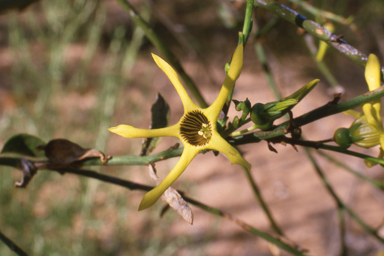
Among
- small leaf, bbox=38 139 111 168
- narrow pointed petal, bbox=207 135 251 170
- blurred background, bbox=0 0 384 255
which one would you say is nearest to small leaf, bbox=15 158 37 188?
small leaf, bbox=38 139 111 168

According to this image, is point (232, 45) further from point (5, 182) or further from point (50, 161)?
point (50, 161)

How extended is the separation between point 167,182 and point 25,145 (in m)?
0.35

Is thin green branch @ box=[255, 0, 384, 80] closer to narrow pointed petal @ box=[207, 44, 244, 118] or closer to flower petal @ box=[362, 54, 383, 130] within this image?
flower petal @ box=[362, 54, 383, 130]

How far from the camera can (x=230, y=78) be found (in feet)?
1.21

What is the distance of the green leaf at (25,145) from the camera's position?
558mm

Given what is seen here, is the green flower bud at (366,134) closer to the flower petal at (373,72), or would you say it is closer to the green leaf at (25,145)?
the flower petal at (373,72)

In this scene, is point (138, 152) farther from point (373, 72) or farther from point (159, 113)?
point (373, 72)

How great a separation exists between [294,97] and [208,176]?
1636 millimetres

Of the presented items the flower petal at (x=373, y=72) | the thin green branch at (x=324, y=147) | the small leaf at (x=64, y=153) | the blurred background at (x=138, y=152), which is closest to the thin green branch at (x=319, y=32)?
the flower petal at (x=373, y=72)

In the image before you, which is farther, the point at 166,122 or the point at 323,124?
the point at 323,124

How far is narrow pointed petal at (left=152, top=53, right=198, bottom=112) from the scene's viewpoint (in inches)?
15.4

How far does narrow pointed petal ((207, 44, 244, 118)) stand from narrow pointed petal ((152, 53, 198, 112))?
0.04m

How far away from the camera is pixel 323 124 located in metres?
2.18

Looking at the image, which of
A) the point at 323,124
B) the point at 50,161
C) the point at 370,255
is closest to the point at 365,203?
the point at 370,255
